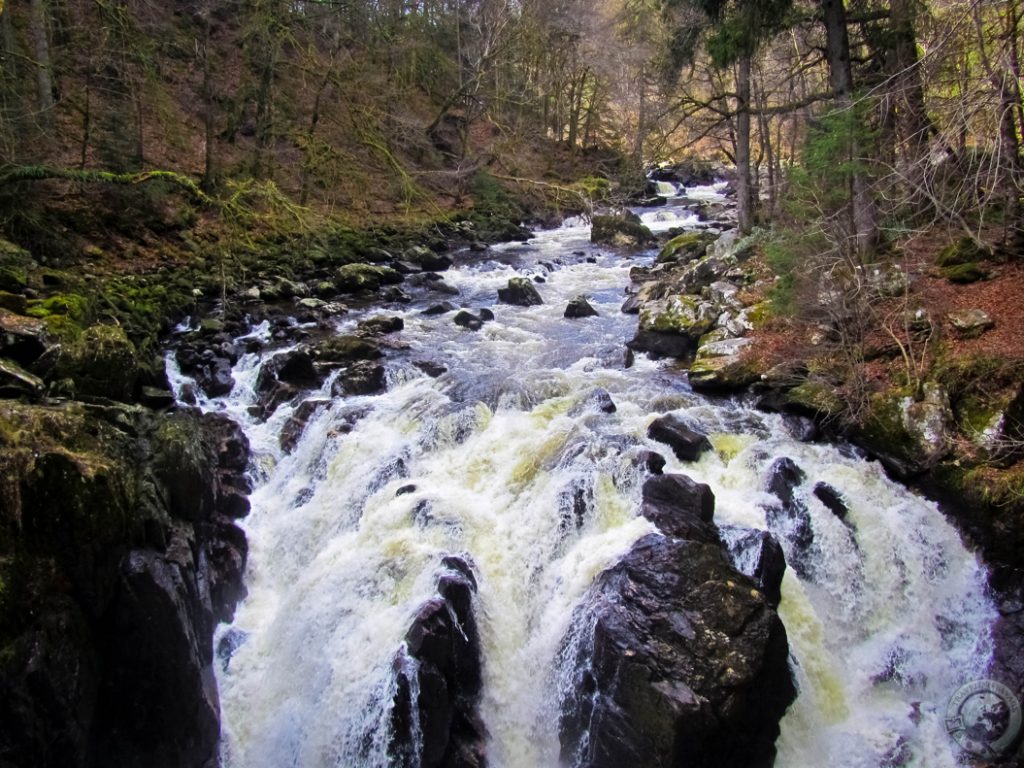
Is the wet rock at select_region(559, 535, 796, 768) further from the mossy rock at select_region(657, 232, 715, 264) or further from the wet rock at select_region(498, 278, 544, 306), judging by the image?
the mossy rock at select_region(657, 232, 715, 264)

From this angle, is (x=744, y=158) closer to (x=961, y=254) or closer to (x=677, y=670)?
(x=961, y=254)

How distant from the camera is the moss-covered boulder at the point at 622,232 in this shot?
2355 cm

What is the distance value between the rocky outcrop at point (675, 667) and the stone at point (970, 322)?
16.8 ft

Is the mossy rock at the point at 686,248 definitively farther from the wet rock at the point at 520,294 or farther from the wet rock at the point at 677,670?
the wet rock at the point at 677,670

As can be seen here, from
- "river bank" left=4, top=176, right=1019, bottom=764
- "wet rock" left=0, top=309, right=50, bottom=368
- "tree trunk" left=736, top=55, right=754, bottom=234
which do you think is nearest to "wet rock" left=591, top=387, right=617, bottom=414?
"river bank" left=4, top=176, right=1019, bottom=764

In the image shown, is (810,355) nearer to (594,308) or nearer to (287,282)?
(594,308)

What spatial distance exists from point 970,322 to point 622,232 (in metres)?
15.8

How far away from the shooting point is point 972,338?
8.71m

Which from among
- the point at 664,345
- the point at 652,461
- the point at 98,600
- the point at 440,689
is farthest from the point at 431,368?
the point at 98,600

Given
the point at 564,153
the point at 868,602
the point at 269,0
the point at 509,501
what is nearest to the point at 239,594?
the point at 509,501

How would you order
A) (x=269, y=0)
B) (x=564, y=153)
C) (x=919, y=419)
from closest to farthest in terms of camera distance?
(x=919, y=419)
(x=269, y=0)
(x=564, y=153)

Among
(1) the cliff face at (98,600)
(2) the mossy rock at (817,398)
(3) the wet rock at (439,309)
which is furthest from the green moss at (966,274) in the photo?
(1) the cliff face at (98,600)

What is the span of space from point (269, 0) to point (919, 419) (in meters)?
14.8

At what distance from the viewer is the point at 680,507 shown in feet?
24.0
